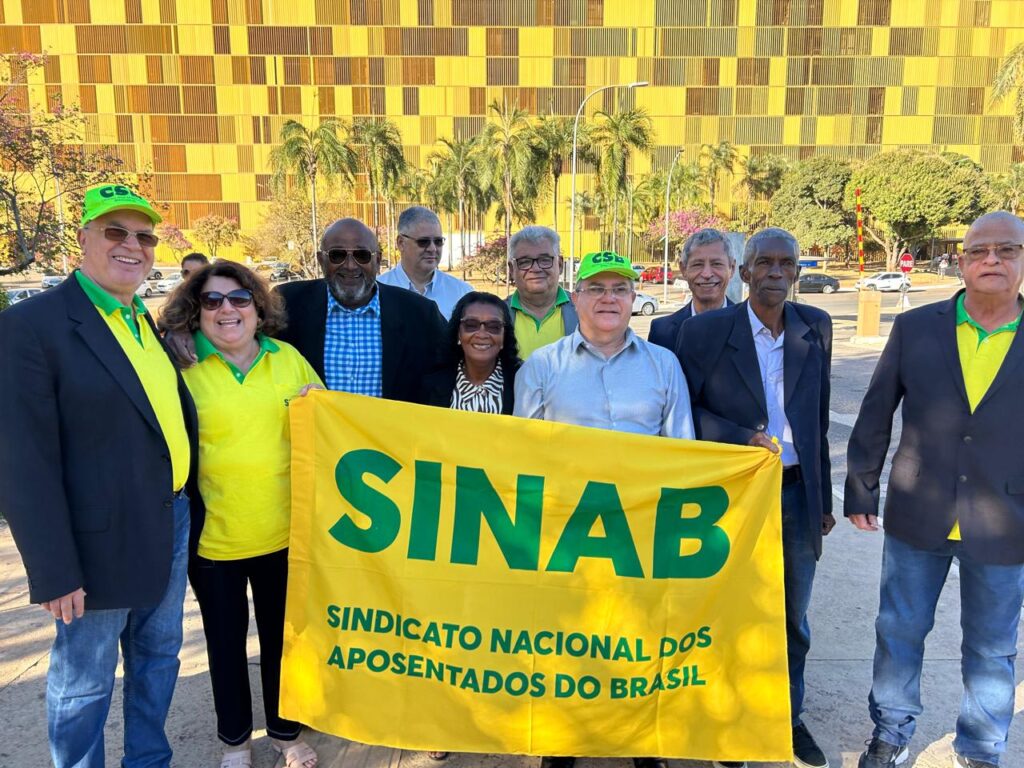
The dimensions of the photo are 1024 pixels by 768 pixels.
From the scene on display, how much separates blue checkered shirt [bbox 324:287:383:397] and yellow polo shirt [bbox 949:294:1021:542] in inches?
105

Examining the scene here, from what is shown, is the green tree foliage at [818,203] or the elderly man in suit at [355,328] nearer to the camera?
the elderly man in suit at [355,328]

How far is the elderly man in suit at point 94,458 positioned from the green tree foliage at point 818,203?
53.2 metres

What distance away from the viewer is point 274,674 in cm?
307

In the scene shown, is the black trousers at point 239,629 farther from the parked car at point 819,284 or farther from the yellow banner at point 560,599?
the parked car at point 819,284

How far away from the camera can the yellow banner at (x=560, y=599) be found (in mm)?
2807

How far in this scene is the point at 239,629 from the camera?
292 cm

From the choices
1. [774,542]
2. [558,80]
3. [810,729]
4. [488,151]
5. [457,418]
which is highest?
[558,80]

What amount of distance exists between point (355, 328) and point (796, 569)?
96.1 inches

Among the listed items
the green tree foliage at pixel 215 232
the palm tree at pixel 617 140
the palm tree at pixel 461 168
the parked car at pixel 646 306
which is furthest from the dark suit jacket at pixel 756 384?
the green tree foliage at pixel 215 232

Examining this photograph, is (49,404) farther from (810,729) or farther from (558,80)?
(558,80)

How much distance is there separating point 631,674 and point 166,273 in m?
58.7

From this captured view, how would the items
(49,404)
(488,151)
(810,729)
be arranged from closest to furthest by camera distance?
(49,404)
(810,729)
(488,151)

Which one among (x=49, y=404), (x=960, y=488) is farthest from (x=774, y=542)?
(x=49, y=404)

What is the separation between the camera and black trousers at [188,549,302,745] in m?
2.85
